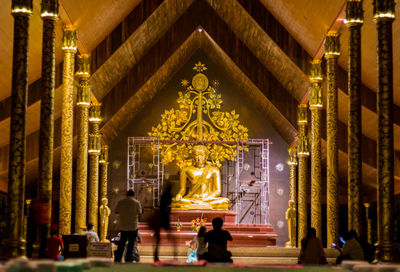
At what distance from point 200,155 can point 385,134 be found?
1499cm

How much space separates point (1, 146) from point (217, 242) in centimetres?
1346

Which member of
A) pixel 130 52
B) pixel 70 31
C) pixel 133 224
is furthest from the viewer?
pixel 130 52

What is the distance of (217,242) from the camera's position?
1070 cm

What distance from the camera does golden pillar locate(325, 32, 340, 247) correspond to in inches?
690

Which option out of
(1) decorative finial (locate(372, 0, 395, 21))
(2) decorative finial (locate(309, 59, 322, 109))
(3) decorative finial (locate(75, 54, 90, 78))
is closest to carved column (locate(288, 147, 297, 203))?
(2) decorative finial (locate(309, 59, 322, 109))

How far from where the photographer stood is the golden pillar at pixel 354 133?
48.6 feet

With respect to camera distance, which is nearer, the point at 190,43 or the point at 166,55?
the point at 166,55

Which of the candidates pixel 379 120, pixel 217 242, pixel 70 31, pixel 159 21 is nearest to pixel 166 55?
pixel 159 21

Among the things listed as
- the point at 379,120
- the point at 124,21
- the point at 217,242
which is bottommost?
the point at 217,242

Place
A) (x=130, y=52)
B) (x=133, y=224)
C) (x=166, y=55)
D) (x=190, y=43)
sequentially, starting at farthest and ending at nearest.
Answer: (x=190, y=43) → (x=166, y=55) → (x=130, y=52) → (x=133, y=224)

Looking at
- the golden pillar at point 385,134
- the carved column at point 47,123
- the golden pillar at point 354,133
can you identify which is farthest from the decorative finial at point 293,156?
the carved column at point 47,123

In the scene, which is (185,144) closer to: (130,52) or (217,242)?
(130,52)

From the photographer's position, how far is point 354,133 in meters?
14.9

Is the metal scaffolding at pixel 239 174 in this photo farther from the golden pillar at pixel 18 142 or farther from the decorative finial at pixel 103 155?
the golden pillar at pixel 18 142
